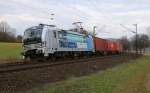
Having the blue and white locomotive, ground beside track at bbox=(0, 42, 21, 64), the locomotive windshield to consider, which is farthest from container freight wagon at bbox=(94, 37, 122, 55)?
the locomotive windshield

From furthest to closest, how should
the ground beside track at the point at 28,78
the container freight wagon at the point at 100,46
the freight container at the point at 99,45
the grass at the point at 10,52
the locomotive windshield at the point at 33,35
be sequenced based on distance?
the container freight wagon at the point at 100,46 → the freight container at the point at 99,45 → the grass at the point at 10,52 → the locomotive windshield at the point at 33,35 → the ground beside track at the point at 28,78

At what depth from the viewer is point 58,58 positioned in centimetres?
3334

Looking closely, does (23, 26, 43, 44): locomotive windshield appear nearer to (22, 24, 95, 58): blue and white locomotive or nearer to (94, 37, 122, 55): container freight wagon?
(22, 24, 95, 58): blue and white locomotive

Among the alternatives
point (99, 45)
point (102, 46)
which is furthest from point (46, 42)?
point (102, 46)

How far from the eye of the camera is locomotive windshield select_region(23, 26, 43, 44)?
29413 millimetres

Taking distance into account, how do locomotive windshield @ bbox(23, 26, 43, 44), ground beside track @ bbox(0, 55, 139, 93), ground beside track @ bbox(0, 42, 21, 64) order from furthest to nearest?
ground beside track @ bbox(0, 42, 21, 64)
locomotive windshield @ bbox(23, 26, 43, 44)
ground beside track @ bbox(0, 55, 139, 93)

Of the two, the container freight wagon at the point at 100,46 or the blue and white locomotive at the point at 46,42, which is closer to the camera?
the blue and white locomotive at the point at 46,42

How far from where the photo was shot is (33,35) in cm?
2983

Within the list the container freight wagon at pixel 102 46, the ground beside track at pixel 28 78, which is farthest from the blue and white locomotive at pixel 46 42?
the container freight wagon at pixel 102 46

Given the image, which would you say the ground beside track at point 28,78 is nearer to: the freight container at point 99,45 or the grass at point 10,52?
the grass at point 10,52

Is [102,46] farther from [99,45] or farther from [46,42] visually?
[46,42]

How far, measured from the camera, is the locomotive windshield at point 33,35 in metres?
29.4

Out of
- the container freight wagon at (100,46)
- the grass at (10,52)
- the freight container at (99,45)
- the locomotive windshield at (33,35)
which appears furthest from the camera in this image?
the container freight wagon at (100,46)

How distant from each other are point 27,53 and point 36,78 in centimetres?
1293
